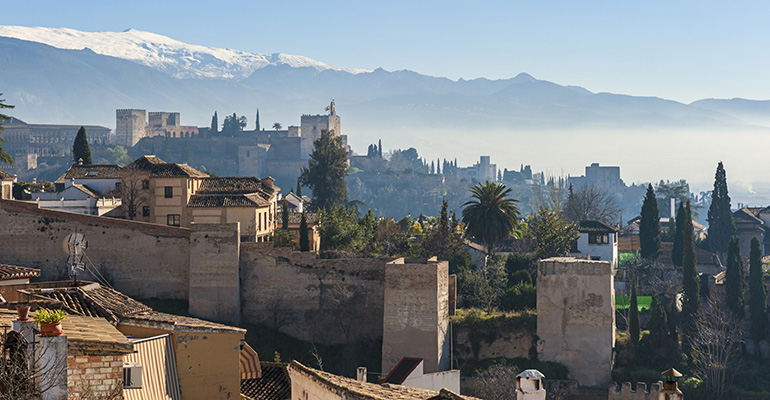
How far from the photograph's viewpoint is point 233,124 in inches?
7549

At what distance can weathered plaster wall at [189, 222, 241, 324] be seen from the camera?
43.2 m

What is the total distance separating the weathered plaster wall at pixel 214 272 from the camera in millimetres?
43219

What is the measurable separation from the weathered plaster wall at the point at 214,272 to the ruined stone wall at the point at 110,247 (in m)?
0.59

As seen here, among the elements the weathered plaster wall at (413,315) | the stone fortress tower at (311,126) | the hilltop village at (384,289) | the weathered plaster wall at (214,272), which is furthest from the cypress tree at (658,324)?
the stone fortress tower at (311,126)

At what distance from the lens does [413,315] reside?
42.4 m

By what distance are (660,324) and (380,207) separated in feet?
452

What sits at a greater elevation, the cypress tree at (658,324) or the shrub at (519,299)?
the shrub at (519,299)

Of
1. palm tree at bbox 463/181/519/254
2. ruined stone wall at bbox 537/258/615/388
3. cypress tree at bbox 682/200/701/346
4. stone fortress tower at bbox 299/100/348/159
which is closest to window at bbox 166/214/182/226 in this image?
palm tree at bbox 463/181/519/254

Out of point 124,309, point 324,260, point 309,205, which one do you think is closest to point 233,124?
point 309,205

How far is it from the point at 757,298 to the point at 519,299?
1361 centimetres

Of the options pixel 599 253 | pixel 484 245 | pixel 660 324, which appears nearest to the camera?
pixel 660 324

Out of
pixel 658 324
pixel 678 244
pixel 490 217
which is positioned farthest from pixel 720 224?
pixel 658 324

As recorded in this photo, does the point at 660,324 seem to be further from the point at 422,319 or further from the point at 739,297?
the point at 422,319

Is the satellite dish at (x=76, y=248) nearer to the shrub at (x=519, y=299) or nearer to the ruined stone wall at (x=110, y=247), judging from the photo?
the ruined stone wall at (x=110, y=247)
